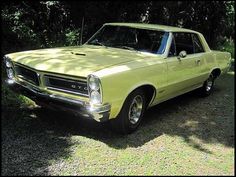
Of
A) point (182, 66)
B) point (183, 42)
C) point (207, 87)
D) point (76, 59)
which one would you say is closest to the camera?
point (76, 59)

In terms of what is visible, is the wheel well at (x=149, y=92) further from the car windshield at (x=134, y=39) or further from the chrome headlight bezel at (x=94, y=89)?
the chrome headlight bezel at (x=94, y=89)

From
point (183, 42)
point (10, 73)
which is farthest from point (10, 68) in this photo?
point (183, 42)

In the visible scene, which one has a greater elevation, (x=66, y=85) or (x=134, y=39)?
(x=134, y=39)

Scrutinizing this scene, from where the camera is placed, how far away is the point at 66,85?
16.4ft

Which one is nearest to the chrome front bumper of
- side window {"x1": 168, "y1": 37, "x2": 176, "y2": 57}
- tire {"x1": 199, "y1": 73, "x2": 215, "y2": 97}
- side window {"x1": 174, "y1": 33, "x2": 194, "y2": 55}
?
side window {"x1": 168, "y1": 37, "x2": 176, "y2": 57}

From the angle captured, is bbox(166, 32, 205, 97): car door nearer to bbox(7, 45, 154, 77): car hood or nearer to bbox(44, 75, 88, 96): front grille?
bbox(7, 45, 154, 77): car hood

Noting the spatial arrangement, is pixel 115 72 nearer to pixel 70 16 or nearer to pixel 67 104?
pixel 67 104

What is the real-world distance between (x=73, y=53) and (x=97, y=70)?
1180 mm

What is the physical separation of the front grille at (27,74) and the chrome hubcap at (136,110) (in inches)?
56.8

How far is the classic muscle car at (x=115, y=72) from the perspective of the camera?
4805 mm

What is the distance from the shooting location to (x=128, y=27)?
22.0 ft

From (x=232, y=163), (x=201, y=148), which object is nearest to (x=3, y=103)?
(x=201, y=148)

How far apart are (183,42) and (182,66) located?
27.1 inches

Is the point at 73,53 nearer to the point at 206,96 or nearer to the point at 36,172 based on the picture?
the point at 36,172
